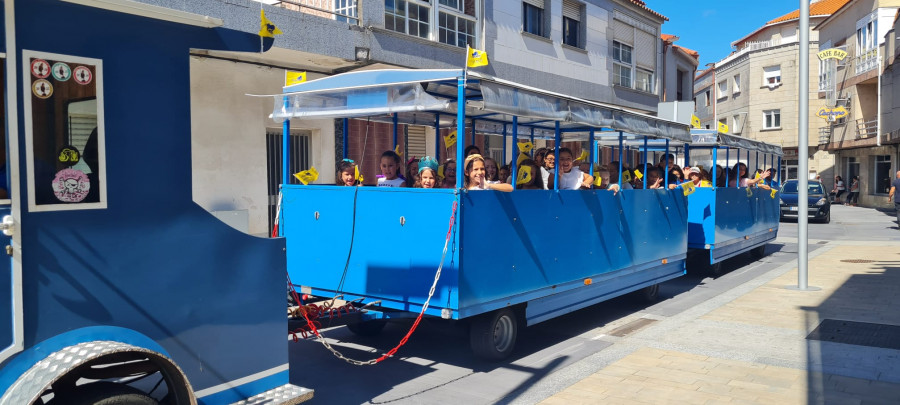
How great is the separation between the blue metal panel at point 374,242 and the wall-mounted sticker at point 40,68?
10.00 feet

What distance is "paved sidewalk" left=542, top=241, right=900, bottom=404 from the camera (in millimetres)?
5219

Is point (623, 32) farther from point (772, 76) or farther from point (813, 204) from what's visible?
point (772, 76)

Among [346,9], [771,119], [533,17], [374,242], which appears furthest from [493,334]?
[771,119]

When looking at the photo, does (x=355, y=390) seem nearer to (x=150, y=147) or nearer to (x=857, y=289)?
(x=150, y=147)

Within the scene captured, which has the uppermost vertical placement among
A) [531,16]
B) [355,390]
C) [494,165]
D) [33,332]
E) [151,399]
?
[531,16]

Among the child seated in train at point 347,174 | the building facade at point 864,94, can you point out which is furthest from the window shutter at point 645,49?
the child seated in train at point 347,174

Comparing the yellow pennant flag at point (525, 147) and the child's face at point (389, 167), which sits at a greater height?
the yellow pennant flag at point (525, 147)

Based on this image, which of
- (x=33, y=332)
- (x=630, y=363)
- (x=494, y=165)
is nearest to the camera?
(x=33, y=332)

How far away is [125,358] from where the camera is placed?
3.21 meters

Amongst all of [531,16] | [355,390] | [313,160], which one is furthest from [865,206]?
[355,390]

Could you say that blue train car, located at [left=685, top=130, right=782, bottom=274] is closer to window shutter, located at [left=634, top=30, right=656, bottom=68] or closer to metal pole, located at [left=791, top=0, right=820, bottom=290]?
metal pole, located at [left=791, top=0, right=820, bottom=290]

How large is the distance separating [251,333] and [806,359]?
4.85 metres

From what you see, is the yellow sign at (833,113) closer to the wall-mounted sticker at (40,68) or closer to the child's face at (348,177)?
the child's face at (348,177)

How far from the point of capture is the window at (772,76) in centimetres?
4322
